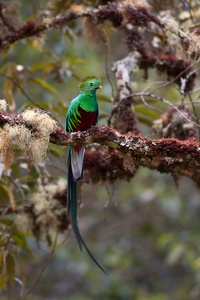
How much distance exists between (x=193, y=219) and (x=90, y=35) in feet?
12.2

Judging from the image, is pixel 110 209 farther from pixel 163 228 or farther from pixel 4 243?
pixel 4 243

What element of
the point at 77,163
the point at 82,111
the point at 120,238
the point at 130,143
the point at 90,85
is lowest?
the point at 130,143

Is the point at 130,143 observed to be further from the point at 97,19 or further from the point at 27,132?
the point at 97,19

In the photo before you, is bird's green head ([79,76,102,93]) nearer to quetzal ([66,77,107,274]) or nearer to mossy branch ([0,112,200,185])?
quetzal ([66,77,107,274])

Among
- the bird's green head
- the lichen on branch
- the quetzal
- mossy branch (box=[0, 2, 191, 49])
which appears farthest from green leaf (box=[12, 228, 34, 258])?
the lichen on branch

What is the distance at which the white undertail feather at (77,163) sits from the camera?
3217 mm

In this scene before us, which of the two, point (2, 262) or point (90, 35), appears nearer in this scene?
point (2, 262)

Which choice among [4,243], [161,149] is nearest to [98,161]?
[4,243]

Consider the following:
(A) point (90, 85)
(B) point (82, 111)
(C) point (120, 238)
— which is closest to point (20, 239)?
Result: (B) point (82, 111)

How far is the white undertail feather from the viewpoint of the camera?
10.6 ft

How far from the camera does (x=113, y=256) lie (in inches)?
258

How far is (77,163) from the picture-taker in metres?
3.22

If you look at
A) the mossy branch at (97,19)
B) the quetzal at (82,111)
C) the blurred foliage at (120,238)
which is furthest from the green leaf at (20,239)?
the blurred foliage at (120,238)

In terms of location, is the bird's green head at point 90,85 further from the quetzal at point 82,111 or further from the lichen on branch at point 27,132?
the lichen on branch at point 27,132
